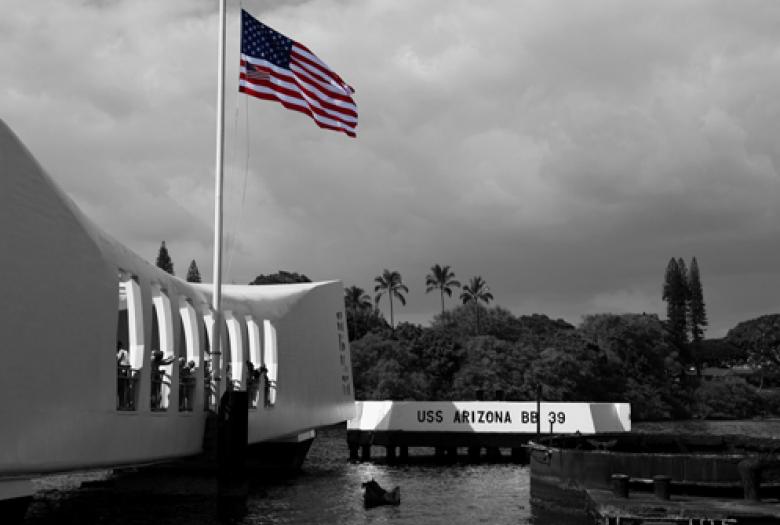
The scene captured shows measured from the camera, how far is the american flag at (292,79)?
26.3 metres

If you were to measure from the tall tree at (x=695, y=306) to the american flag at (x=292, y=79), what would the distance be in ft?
555

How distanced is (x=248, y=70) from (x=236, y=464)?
10.2 m

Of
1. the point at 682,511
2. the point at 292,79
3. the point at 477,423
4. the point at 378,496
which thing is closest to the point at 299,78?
the point at 292,79

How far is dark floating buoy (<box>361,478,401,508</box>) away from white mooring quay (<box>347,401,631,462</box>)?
53.7 ft

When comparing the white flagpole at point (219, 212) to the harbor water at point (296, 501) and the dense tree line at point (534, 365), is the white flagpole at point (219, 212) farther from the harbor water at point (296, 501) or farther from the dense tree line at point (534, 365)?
the dense tree line at point (534, 365)

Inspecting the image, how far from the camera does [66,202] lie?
750 inches

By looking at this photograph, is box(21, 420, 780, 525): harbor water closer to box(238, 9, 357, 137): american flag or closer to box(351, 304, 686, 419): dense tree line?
box(238, 9, 357, 137): american flag

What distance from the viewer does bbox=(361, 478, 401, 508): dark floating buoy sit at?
3259cm

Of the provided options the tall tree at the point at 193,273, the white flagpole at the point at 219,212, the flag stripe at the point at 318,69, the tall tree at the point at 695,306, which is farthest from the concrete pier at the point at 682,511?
the tall tree at the point at 695,306

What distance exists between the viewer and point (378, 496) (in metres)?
32.8

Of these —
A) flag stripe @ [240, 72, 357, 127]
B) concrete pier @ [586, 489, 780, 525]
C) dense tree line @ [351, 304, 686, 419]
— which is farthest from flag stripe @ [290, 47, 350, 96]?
dense tree line @ [351, 304, 686, 419]

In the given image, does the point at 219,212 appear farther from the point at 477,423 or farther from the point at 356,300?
the point at 356,300

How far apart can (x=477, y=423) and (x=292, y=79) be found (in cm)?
2668

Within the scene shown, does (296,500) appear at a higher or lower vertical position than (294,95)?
lower
